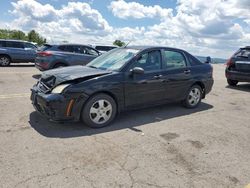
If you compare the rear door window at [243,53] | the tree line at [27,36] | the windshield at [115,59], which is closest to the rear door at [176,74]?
the windshield at [115,59]

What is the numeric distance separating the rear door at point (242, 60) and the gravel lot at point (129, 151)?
421cm

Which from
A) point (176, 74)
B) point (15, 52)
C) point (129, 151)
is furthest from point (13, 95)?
point (15, 52)

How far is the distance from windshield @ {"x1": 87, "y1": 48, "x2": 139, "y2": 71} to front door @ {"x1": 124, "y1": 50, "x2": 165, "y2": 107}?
0.72 feet

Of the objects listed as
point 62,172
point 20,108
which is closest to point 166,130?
point 62,172

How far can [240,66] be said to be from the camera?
10.4 meters

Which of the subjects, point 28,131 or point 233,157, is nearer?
point 233,157

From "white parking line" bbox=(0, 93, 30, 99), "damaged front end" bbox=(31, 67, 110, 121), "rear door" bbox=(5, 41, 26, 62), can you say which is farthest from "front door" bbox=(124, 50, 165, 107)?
"rear door" bbox=(5, 41, 26, 62)

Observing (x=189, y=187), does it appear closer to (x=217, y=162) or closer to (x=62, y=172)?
(x=217, y=162)

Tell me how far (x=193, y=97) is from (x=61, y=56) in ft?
21.0

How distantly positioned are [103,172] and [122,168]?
276mm

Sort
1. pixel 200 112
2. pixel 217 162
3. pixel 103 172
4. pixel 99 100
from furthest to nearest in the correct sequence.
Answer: pixel 200 112
pixel 99 100
pixel 217 162
pixel 103 172

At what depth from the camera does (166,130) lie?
17.7 ft

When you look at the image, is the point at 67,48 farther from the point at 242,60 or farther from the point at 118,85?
the point at 118,85

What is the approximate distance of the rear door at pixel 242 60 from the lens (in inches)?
398
